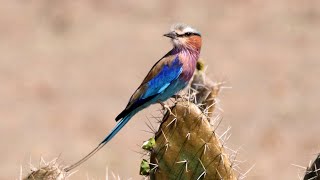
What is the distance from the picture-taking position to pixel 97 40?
2105 centimetres

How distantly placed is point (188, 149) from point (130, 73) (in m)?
14.2

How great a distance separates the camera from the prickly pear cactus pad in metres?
5.51

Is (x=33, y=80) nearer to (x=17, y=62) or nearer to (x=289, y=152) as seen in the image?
(x=17, y=62)

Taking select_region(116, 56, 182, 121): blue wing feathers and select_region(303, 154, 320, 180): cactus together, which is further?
select_region(116, 56, 182, 121): blue wing feathers

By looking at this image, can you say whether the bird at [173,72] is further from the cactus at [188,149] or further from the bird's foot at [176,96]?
the cactus at [188,149]

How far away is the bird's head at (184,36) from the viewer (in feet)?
19.9

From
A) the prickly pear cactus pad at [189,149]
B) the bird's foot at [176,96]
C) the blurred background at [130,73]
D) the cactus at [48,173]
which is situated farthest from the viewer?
the blurred background at [130,73]

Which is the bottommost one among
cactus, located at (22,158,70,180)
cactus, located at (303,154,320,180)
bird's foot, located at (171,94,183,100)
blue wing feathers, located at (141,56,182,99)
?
cactus, located at (22,158,70,180)

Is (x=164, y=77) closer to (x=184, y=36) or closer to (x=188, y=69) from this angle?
(x=188, y=69)

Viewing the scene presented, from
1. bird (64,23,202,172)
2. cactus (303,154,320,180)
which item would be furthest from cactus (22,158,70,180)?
cactus (303,154,320,180)

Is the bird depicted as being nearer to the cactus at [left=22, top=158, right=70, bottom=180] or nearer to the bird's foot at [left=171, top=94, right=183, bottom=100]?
the bird's foot at [left=171, top=94, right=183, bottom=100]

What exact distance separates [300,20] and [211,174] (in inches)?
665

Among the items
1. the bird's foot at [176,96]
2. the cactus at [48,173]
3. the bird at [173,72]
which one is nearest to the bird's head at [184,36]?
the bird at [173,72]

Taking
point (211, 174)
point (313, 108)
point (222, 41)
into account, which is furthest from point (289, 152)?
point (211, 174)
